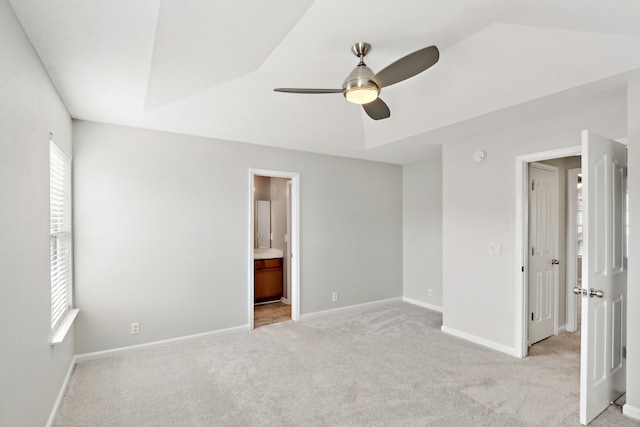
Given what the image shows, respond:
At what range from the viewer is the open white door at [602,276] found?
2180 millimetres

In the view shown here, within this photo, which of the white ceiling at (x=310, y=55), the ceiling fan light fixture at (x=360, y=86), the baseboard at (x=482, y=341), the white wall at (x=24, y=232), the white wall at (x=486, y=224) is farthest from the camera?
the baseboard at (x=482, y=341)

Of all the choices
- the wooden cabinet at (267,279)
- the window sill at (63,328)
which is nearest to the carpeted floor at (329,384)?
the window sill at (63,328)

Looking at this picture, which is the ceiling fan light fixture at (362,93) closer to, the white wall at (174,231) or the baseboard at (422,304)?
the white wall at (174,231)

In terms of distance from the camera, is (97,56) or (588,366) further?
(588,366)

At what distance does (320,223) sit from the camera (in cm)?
465

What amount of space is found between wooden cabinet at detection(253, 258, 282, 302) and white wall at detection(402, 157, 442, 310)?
214 centimetres

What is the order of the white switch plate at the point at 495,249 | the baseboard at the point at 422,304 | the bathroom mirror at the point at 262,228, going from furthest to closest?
the bathroom mirror at the point at 262,228, the baseboard at the point at 422,304, the white switch plate at the point at 495,249

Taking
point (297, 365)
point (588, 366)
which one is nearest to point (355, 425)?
point (297, 365)

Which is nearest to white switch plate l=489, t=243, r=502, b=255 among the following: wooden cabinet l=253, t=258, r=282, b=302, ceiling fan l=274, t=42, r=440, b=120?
ceiling fan l=274, t=42, r=440, b=120

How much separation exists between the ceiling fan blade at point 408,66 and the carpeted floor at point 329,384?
92.7 inches

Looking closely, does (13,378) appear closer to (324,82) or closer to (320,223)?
(324,82)

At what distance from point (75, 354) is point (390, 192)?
177 inches

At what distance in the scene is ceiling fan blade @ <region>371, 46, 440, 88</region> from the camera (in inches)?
76.7

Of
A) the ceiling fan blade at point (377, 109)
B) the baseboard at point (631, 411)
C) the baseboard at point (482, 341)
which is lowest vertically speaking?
the baseboard at point (482, 341)
